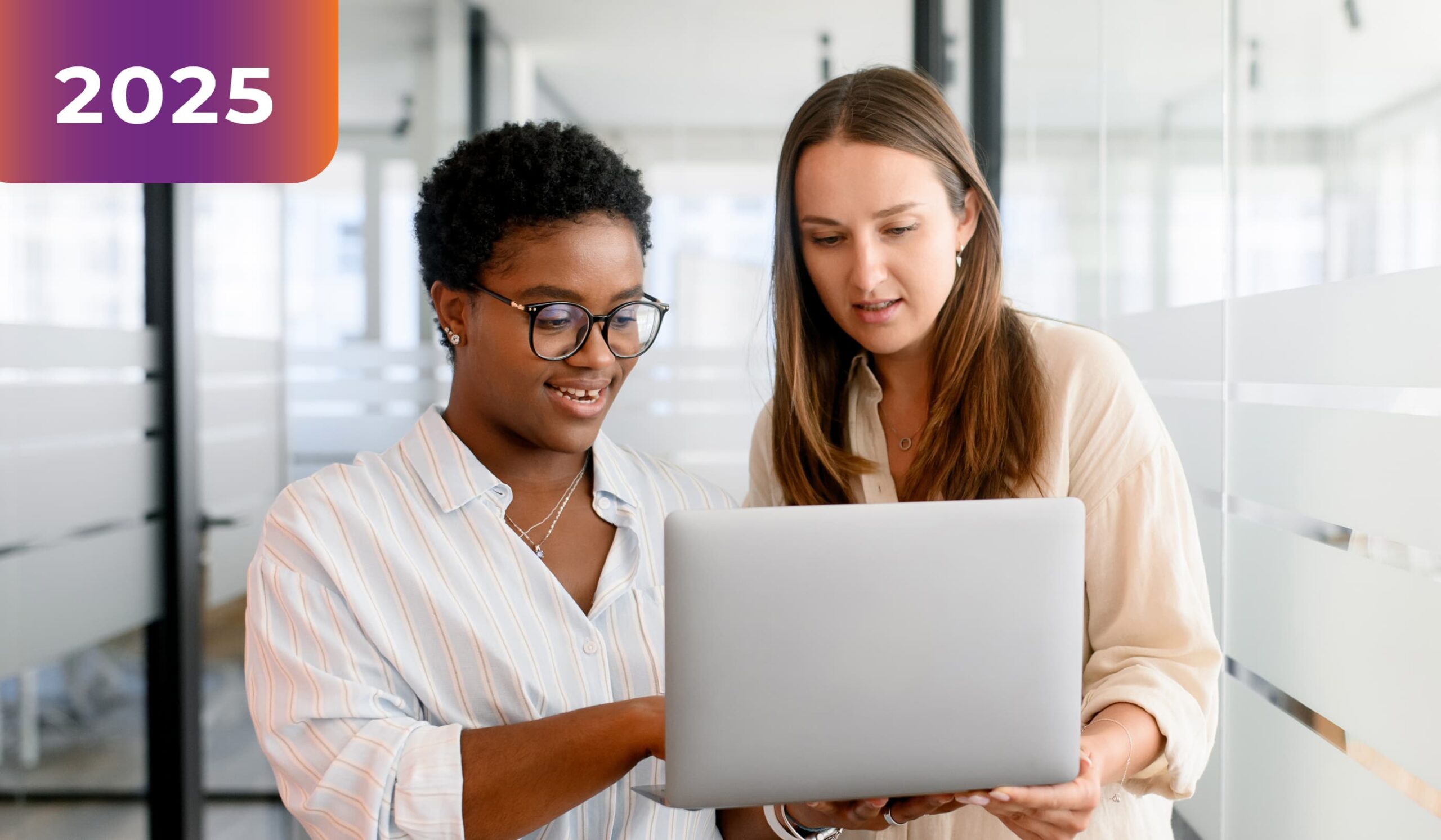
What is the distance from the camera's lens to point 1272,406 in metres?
1.40

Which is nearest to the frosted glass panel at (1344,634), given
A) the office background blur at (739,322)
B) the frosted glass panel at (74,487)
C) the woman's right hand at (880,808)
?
the office background blur at (739,322)

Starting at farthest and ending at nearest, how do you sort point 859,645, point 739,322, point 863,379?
point 739,322 < point 863,379 < point 859,645

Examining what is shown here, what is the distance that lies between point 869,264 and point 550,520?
0.48m

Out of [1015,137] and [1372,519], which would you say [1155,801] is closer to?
[1372,519]

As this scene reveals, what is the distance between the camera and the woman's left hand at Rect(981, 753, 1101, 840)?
3.22 ft

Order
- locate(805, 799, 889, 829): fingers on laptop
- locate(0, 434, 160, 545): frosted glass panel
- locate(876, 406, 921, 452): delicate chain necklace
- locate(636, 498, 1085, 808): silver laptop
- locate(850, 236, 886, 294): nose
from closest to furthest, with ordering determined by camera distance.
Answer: locate(636, 498, 1085, 808): silver laptop
locate(805, 799, 889, 829): fingers on laptop
locate(850, 236, 886, 294): nose
locate(876, 406, 921, 452): delicate chain necklace
locate(0, 434, 160, 545): frosted glass panel

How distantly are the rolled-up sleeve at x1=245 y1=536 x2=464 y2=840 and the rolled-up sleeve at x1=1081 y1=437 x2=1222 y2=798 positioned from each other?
0.70 m

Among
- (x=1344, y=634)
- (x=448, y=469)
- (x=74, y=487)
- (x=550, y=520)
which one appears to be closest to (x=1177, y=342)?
(x=1344, y=634)

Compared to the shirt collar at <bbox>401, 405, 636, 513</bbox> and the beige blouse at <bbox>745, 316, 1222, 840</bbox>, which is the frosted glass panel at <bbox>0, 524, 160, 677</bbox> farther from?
the beige blouse at <bbox>745, 316, 1222, 840</bbox>

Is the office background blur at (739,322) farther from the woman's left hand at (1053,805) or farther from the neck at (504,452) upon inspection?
the neck at (504,452)

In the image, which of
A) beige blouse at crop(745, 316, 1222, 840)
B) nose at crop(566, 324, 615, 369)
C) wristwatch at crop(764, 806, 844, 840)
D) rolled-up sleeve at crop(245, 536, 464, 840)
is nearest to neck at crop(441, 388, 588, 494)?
nose at crop(566, 324, 615, 369)

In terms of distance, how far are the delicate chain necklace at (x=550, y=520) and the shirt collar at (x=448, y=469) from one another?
0.10 ft

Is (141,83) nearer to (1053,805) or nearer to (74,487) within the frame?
→ (74,487)

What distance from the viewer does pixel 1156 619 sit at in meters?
1.18
